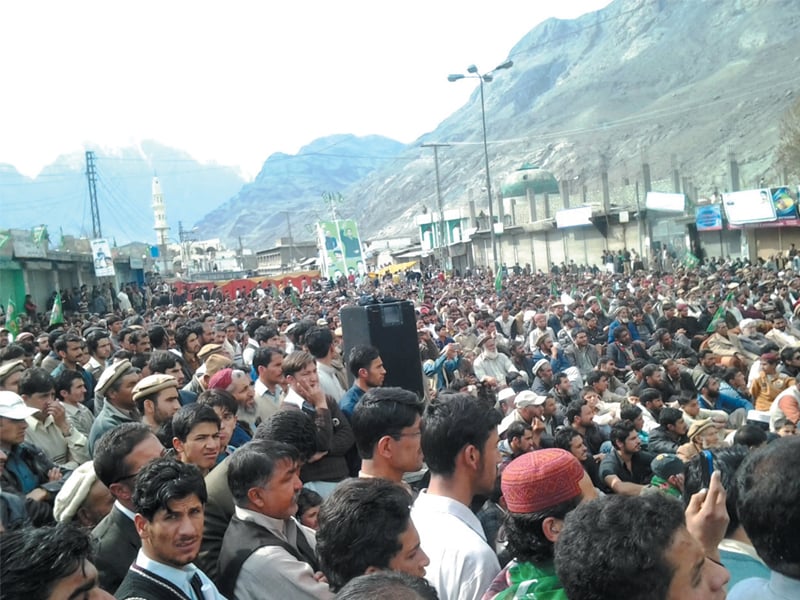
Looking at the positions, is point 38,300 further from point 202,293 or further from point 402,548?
point 402,548

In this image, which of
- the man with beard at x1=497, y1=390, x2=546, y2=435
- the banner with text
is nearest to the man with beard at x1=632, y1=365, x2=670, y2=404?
the man with beard at x1=497, y1=390, x2=546, y2=435

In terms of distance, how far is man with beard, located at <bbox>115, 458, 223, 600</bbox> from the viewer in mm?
2803

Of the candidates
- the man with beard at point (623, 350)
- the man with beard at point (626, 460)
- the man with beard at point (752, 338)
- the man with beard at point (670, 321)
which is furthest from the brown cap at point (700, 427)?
the man with beard at point (670, 321)

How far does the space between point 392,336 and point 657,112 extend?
13517cm

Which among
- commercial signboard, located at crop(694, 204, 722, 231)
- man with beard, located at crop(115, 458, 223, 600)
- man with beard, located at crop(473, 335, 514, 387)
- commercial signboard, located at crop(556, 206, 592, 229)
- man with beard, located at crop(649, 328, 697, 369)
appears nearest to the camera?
man with beard, located at crop(115, 458, 223, 600)

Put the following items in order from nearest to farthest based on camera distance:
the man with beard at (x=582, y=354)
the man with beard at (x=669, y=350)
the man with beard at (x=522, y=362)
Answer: the man with beard at (x=669, y=350), the man with beard at (x=522, y=362), the man with beard at (x=582, y=354)

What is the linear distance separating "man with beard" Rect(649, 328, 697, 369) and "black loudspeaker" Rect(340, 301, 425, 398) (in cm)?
573

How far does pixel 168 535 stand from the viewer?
288 centimetres

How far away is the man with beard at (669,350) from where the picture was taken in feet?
36.3

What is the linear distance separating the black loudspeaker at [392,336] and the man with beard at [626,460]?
1.56 metres

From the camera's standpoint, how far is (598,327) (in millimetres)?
14789

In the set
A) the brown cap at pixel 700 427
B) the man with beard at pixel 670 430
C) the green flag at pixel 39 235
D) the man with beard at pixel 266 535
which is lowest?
the man with beard at pixel 670 430

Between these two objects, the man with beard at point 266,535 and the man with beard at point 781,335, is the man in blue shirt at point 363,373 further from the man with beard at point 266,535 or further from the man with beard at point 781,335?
the man with beard at point 781,335

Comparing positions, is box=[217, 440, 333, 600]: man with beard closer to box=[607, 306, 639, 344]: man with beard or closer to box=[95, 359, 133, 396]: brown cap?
box=[95, 359, 133, 396]: brown cap
